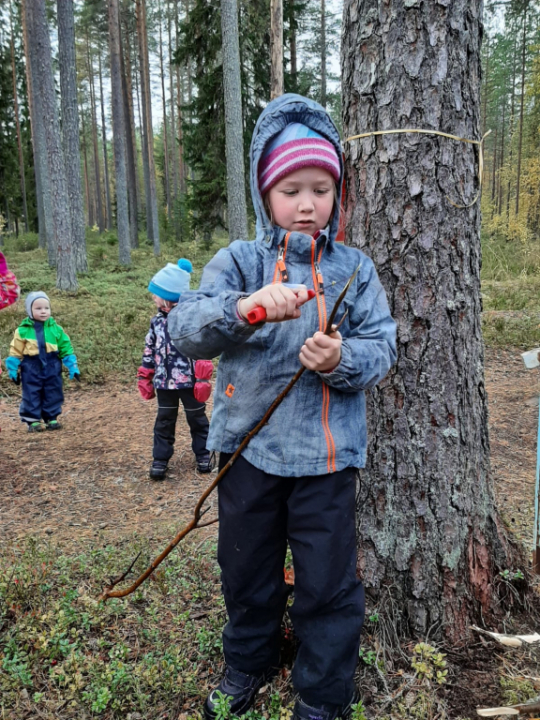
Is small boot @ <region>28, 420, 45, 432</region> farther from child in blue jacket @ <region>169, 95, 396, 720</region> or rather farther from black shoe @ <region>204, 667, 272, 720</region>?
child in blue jacket @ <region>169, 95, 396, 720</region>

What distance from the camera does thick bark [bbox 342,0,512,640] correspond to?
206cm

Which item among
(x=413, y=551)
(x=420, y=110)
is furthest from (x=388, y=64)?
(x=413, y=551)

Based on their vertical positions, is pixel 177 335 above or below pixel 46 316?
above

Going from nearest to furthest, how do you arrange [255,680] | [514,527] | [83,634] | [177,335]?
[177,335], [255,680], [83,634], [514,527]

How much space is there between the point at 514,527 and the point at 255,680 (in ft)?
6.23

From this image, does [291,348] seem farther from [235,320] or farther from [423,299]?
[423,299]

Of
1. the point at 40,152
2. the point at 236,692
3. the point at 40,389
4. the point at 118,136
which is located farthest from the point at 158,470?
the point at 40,152

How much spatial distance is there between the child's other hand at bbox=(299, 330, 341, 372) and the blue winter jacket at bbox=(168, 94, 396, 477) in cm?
11

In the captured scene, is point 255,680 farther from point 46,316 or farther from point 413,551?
point 46,316

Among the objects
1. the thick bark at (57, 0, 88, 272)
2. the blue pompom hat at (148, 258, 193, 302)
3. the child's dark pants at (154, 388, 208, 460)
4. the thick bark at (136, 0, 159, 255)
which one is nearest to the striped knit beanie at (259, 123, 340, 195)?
the blue pompom hat at (148, 258, 193, 302)

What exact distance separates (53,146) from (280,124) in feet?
42.0

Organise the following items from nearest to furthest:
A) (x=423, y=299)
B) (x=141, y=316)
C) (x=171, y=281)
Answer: (x=423, y=299) → (x=171, y=281) → (x=141, y=316)

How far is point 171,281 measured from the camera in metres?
4.42

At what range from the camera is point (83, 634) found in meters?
2.47
